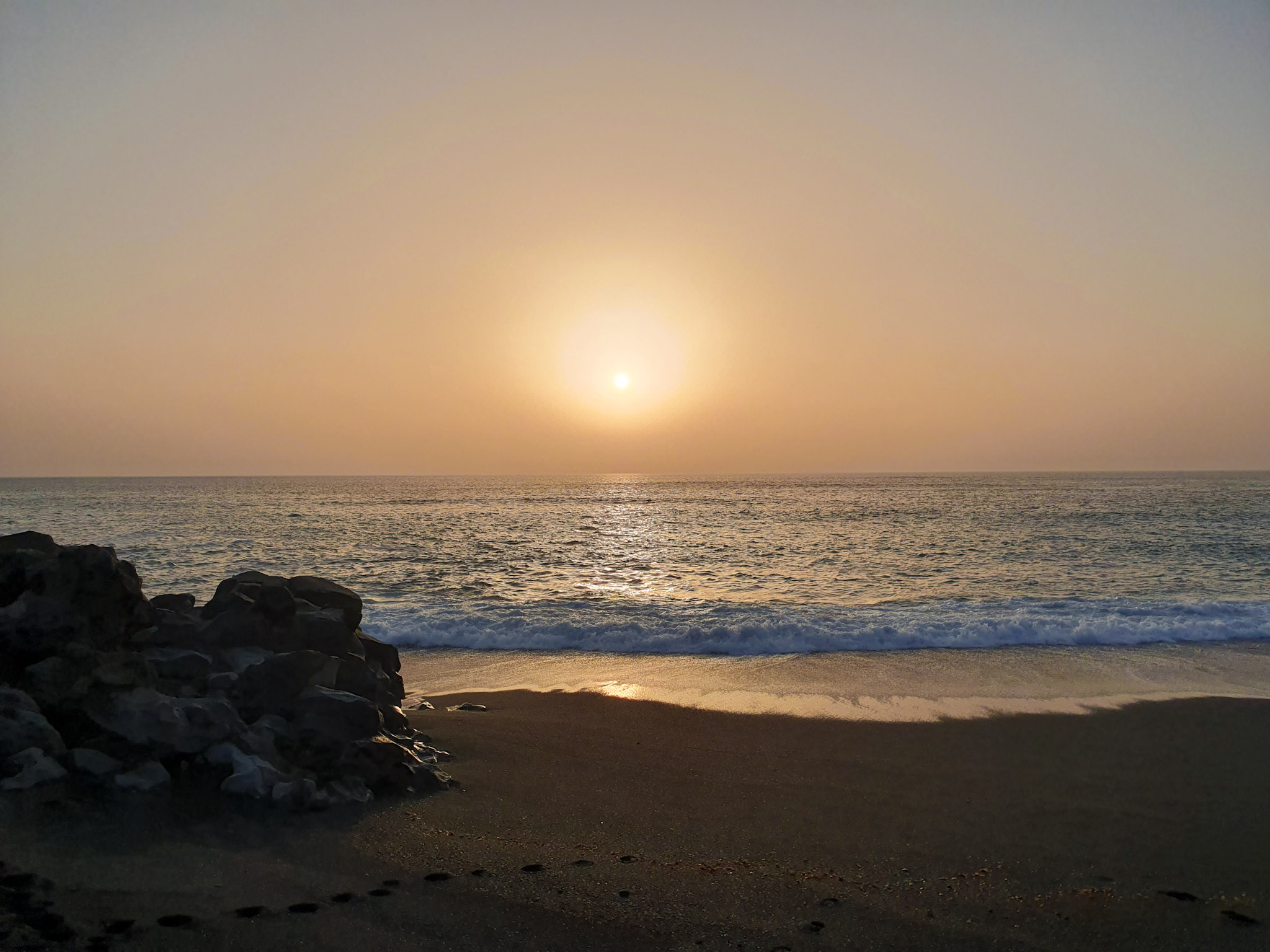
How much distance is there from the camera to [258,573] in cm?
938

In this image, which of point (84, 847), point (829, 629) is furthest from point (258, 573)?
point (829, 629)

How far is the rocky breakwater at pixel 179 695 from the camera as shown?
231 inches

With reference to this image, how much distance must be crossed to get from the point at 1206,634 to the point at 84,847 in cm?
1868

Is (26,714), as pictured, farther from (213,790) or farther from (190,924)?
(190,924)

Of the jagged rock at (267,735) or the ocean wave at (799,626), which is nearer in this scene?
the jagged rock at (267,735)

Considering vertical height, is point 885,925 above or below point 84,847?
below

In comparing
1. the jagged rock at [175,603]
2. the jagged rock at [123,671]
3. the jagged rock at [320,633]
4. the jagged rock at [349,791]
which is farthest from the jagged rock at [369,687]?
the jagged rock at [175,603]

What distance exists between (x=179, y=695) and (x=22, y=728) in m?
1.25

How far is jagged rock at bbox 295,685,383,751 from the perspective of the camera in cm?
657

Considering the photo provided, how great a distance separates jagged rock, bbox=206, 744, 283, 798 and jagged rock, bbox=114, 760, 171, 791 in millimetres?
323

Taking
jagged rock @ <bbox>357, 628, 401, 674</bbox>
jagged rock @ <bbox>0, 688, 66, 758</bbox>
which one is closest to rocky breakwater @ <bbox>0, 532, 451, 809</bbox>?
jagged rock @ <bbox>0, 688, 66, 758</bbox>

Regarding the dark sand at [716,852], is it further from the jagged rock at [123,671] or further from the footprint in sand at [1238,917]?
the jagged rock at [123,671]

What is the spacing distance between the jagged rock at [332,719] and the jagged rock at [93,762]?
4.28ft

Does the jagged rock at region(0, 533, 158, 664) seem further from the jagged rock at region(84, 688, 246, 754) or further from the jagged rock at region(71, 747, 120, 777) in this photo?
the jagged rock at region(71, 747, 120, 777)
